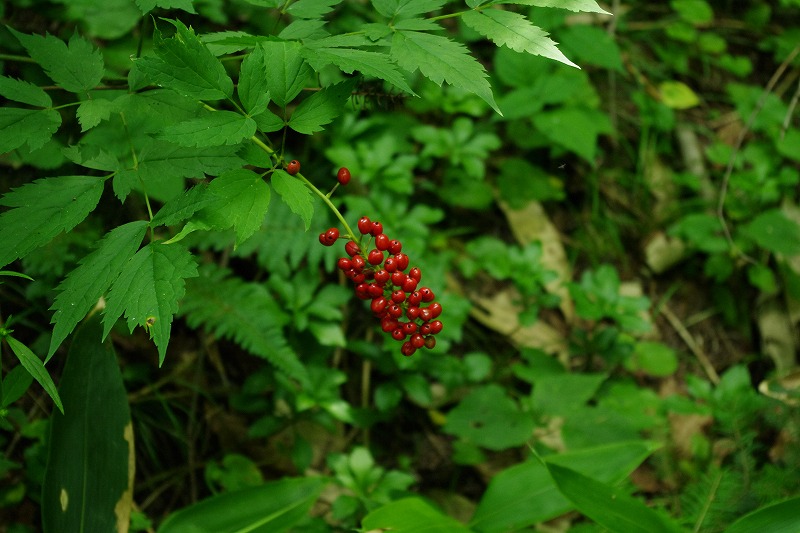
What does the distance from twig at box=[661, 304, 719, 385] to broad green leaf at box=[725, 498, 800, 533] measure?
155 cm

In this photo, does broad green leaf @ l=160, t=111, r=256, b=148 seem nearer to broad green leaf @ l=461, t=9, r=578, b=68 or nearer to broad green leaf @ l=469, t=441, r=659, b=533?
broad green leaf @ l=461, t=9, r=578, b=68

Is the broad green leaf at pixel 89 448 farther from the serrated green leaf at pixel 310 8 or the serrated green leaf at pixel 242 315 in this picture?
the serrated green leaf at pixel 310 8

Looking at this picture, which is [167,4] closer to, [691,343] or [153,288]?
[153,288]

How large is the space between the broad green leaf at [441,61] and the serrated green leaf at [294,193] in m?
0.28

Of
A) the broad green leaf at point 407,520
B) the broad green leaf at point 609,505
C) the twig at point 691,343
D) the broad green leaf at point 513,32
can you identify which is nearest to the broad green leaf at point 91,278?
the broad green leaf at point 513,32

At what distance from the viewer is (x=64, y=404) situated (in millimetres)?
1599

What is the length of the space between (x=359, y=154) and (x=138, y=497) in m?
1.42

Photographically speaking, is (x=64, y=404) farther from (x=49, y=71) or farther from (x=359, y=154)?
(x=359, y=154)

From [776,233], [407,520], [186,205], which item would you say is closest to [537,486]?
[407,520]

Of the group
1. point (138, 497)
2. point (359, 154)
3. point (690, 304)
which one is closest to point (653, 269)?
point (690, 304)

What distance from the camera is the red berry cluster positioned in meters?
1.26

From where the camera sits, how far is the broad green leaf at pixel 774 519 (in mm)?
1458

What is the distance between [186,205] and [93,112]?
1.00 feet

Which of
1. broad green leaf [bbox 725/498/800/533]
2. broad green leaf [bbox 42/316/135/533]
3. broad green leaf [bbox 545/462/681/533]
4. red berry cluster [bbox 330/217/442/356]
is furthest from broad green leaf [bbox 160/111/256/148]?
broad green leaf [bbox 725/498/800/533]
